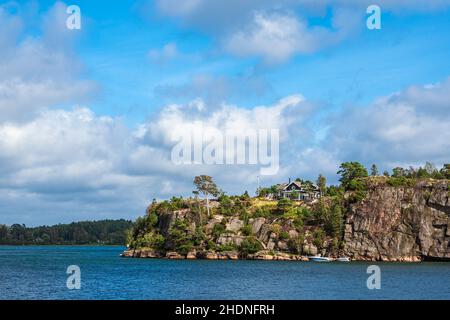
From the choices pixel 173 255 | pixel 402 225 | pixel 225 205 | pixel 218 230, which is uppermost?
pixel 225 205

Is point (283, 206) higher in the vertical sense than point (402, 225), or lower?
higher

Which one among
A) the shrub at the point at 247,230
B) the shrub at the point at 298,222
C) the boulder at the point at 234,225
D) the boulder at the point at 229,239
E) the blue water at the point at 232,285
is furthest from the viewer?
the boulder at the point at 234,225

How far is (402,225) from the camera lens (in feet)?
447

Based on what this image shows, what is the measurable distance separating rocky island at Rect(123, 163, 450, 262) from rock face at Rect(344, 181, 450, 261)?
236 millimetres

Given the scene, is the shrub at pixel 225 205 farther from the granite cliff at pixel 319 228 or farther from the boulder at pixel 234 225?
the boulder at pixel 234 225

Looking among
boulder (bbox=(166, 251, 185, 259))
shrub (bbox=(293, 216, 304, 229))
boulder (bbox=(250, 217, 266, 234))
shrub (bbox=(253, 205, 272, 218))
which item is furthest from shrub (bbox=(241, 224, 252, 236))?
boulder (bbox=(166, 251, 185, 259))

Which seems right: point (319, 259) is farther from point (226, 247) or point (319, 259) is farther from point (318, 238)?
point (226, 247)

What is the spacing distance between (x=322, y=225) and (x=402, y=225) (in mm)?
21435

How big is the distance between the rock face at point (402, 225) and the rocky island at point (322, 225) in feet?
0.77

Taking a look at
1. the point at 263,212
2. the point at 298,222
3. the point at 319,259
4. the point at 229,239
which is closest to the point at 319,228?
the point at 298,222

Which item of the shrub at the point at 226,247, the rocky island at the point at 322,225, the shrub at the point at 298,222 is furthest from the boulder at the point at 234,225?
the shrub at the point at 298,222

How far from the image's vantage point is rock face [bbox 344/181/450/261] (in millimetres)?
133000

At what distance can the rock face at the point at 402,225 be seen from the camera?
133000 mm
